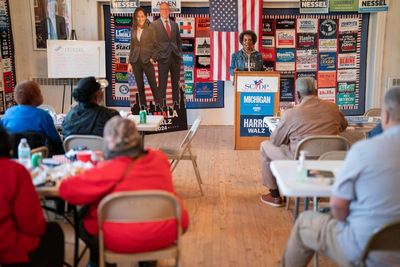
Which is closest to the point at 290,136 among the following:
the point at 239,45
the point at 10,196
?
the point at 10,196

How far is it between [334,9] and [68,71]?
432cm

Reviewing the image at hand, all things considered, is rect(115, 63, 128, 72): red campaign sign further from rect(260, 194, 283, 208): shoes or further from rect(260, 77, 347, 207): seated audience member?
rect(260, 77, 347, 207): seated audience member

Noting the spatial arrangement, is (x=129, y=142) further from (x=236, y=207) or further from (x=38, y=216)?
(x=236, y=207)

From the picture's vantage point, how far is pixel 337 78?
857cm

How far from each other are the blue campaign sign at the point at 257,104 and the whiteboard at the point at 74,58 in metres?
2.47

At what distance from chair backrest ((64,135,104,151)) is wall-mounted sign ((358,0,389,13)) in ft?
18.9

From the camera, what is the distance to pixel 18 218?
2377 millimetres

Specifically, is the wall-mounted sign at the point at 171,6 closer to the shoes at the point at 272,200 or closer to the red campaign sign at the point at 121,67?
the red campaign sign at the point at 121,67

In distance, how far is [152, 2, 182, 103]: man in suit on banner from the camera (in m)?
7.80

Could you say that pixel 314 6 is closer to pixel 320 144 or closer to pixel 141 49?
pixel 141 49

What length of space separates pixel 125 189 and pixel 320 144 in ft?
6.43

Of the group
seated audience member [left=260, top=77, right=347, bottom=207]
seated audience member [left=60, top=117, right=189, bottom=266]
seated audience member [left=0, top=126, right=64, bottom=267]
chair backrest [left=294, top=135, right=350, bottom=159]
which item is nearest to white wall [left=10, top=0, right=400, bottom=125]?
seated audience member [left=260, top=77, right=347, bottom=207]

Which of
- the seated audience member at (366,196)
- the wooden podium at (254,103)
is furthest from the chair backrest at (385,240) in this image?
the wooden podium at (254,103)

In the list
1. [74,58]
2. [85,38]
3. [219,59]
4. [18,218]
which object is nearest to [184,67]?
[219,59]
